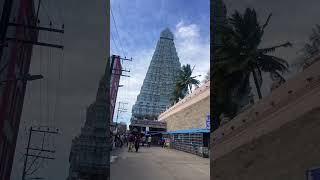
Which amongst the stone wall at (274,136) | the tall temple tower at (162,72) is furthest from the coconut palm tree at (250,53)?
the tall temple tower at (162,72)

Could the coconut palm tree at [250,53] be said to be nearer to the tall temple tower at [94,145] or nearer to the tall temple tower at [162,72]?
the tall temple tower at [162,72]

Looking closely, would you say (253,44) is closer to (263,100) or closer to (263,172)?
(263,100)

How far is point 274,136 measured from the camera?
8.84 m

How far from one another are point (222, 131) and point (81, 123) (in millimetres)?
3697

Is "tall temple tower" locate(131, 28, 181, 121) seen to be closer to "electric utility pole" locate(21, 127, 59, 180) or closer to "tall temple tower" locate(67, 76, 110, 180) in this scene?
"tall temple tower" locate(67, 76, 110, 180)

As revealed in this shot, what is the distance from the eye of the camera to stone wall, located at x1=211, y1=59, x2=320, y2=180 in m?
8.61

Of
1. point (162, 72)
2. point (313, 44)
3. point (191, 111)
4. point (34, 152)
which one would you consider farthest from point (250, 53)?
point (191, 111)

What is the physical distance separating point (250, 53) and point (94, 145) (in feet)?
12.7

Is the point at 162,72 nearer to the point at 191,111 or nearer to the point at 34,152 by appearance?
the point at 34,152

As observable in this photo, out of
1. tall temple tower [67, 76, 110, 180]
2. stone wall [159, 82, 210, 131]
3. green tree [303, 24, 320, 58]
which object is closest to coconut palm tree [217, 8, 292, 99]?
green tree [303, 24, 320, 58]

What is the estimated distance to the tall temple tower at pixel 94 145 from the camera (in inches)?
262

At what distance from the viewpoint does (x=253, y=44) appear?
332 inches

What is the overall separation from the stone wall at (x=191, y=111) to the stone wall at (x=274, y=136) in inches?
287

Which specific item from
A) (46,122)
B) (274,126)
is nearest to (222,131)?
(274,126)
